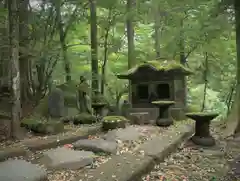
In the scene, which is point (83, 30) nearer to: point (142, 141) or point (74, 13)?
point (74, 13)

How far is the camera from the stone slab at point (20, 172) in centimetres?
408

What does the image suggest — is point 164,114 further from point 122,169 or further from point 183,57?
point 183,57

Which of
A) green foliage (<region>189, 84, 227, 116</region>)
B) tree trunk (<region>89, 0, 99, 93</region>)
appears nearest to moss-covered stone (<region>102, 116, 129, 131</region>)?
tree trunk (<region>89, 0, 99, 93</region>)

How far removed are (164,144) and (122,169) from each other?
8.27ft

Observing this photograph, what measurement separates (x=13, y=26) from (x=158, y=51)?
1151 cm

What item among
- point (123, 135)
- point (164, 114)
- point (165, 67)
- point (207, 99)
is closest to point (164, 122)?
point (164, 114)

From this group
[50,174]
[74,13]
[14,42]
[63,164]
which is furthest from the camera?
[74,13]

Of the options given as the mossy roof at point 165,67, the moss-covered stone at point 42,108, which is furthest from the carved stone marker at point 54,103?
the mossy roof at point 165,67

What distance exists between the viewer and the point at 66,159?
527cm

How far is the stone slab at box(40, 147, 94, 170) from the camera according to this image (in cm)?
502

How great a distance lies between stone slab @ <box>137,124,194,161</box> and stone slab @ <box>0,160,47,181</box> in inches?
101

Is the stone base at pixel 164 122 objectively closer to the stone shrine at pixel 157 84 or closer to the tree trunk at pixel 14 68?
the stone shrine at pixel 157 84

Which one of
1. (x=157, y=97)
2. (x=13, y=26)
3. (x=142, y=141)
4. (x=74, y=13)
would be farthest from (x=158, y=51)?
(x=13, y=26)

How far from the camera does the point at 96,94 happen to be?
1448 cm
